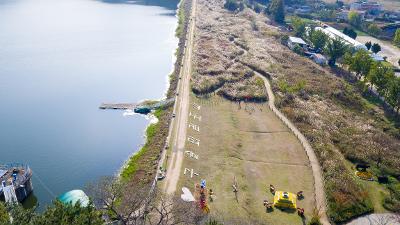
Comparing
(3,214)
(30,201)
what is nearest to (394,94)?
(30,201)

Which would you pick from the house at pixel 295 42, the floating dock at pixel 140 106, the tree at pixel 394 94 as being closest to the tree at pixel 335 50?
the house at pixel 295 42

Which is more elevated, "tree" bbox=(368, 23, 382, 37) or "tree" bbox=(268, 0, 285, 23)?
"tree" bbox=(268, 0, 285, 23)

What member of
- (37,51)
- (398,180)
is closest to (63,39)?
(37,51)

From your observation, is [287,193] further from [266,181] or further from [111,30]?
[111,30]

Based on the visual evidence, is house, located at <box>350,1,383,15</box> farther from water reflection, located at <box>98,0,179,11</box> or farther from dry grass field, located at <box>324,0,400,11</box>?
water reflection, located at <box>98,0,179,11</box>

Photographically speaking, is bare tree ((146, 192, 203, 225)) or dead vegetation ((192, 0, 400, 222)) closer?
bare tree ((146, 192, 203, 225))

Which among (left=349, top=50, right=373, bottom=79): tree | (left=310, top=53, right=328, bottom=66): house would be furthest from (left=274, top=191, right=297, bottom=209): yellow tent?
(left=310, top=53, right=328, bottom=66): house

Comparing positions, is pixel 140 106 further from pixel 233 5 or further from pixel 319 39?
pixel 233 5

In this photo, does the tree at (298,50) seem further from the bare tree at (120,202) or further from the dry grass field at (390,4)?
the dry grass field at (390,4)
